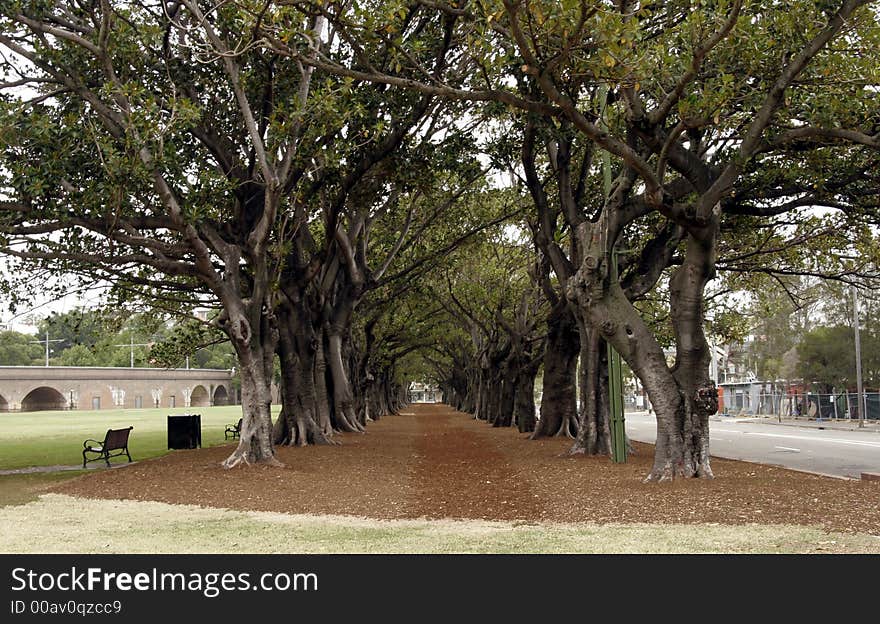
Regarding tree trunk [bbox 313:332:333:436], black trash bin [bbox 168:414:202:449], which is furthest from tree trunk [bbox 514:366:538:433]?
black trash bin [bbox 168:414:202:449]

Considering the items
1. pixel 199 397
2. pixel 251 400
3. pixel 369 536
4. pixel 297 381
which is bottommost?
pixel 199 397

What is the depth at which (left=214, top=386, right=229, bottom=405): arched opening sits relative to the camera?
114 m

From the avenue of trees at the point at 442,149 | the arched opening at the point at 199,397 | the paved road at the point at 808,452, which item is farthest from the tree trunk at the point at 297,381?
the arched opening at the point at 199,397

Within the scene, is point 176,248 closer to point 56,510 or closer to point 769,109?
point 56,510

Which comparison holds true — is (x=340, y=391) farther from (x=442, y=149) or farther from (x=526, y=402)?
(x=442, y=149)

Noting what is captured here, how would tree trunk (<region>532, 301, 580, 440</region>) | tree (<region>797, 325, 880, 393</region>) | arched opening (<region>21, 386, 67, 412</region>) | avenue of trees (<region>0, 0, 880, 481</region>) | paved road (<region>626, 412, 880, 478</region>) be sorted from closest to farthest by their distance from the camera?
avenue of trees (<region>0, 0, 880, 481</region>), paved road (<region>626, 412, 880, 478</region>), tree trunk (<region>532, 301, 580, 440</region>), tree (<region>797, 325, 880, 393</region>), arched opening (<region>21, 386, 67, 412</region>)

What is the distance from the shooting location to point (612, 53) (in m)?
9.37

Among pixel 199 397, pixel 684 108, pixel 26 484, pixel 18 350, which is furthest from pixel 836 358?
pixel 18 350

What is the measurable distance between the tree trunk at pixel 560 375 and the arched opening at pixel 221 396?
94.7 metres

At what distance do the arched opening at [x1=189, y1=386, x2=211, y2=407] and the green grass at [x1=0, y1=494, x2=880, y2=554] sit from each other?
99355 mm

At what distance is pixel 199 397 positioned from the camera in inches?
4222

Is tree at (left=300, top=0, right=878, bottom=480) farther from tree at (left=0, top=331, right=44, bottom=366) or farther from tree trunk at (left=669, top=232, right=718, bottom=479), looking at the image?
tree at (left=0, top=331, right=44, bottom=366)

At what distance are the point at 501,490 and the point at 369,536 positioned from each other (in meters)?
4.79

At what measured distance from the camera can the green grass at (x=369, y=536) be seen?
24.4 feet
